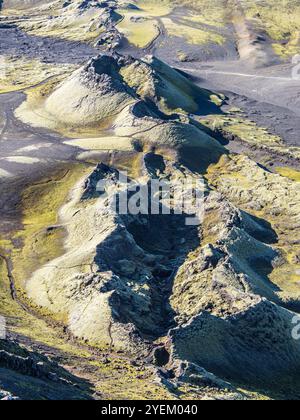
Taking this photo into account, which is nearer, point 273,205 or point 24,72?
point 273,205

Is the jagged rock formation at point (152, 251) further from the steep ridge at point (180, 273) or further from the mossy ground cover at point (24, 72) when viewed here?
the mossy ground cover at point (24, 72)

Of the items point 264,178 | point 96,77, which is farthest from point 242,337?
point 96,77

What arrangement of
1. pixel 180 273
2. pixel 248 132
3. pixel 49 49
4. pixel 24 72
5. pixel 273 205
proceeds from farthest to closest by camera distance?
1. pixel 49 49
2. pixel 24 72
3. pixel 248 132
4. pixel 273 205
5. pixel 180 273

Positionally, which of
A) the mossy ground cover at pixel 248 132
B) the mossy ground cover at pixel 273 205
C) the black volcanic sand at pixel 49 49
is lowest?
the mossy ground cover at pixel 248 132

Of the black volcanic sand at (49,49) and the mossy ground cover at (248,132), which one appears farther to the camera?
the black volcanic sand at (49,49)

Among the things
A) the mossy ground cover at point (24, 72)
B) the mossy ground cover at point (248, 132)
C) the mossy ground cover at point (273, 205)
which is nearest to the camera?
the mossy ground cover at point (273, 205)

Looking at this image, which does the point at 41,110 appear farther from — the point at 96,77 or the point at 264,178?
the point at 264,178

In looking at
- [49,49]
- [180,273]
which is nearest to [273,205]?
[180,273]

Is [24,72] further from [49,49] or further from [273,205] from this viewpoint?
[273,205]

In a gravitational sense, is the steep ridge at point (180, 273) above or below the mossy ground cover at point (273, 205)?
above

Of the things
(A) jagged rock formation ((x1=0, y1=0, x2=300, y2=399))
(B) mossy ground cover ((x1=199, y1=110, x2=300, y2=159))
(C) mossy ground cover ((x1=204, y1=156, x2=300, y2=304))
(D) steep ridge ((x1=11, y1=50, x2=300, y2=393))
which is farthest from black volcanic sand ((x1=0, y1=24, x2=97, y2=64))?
(C) mossy ground cover ((x1=204, y1=156, x2=300, y2=304))

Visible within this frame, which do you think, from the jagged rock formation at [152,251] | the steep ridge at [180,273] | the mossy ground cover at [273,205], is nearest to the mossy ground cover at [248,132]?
the jagged rock formation at [152,251]
